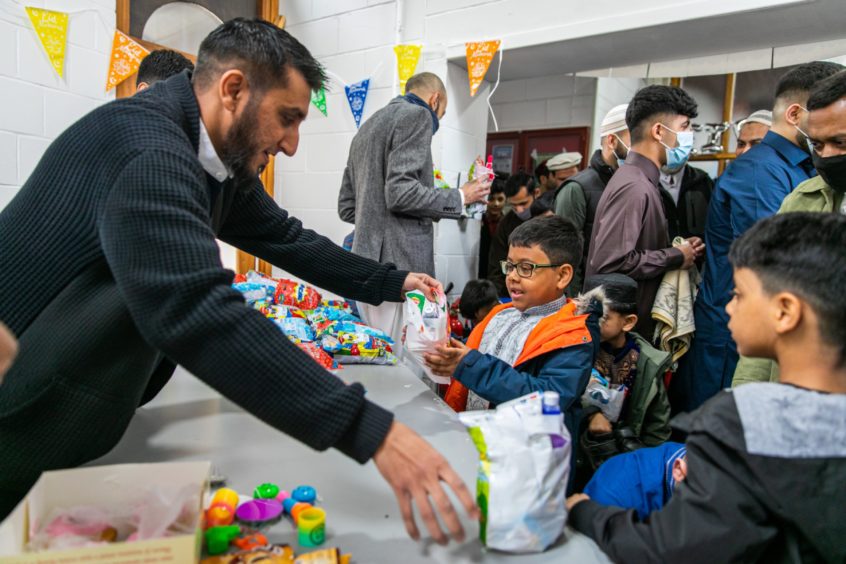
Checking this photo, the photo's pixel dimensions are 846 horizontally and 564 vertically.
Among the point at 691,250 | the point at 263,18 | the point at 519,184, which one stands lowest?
the point at 691,250

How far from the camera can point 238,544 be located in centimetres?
87

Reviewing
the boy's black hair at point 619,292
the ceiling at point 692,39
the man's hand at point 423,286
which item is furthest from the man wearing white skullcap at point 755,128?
the man's hand at point 423,286

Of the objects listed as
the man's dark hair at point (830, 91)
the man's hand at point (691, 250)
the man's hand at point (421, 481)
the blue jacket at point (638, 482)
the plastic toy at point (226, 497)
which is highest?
the man's dark hair at point (830, 91)

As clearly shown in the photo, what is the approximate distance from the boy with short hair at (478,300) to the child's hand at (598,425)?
4.41 ft

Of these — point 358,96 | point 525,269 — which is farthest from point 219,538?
point 358,96

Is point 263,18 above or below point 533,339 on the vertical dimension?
above

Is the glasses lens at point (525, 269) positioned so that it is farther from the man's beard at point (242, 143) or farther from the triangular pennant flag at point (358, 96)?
the triangular pennant flag at point (358, 96)

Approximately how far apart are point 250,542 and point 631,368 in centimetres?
180

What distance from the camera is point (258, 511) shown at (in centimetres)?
95

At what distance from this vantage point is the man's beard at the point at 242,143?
3.93ft

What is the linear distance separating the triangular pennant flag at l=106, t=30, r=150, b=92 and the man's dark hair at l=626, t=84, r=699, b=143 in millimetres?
2840

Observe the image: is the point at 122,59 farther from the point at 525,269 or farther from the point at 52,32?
the point at 525,269

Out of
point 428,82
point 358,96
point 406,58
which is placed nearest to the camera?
point 428,82

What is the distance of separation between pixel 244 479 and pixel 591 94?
5.39 meters
